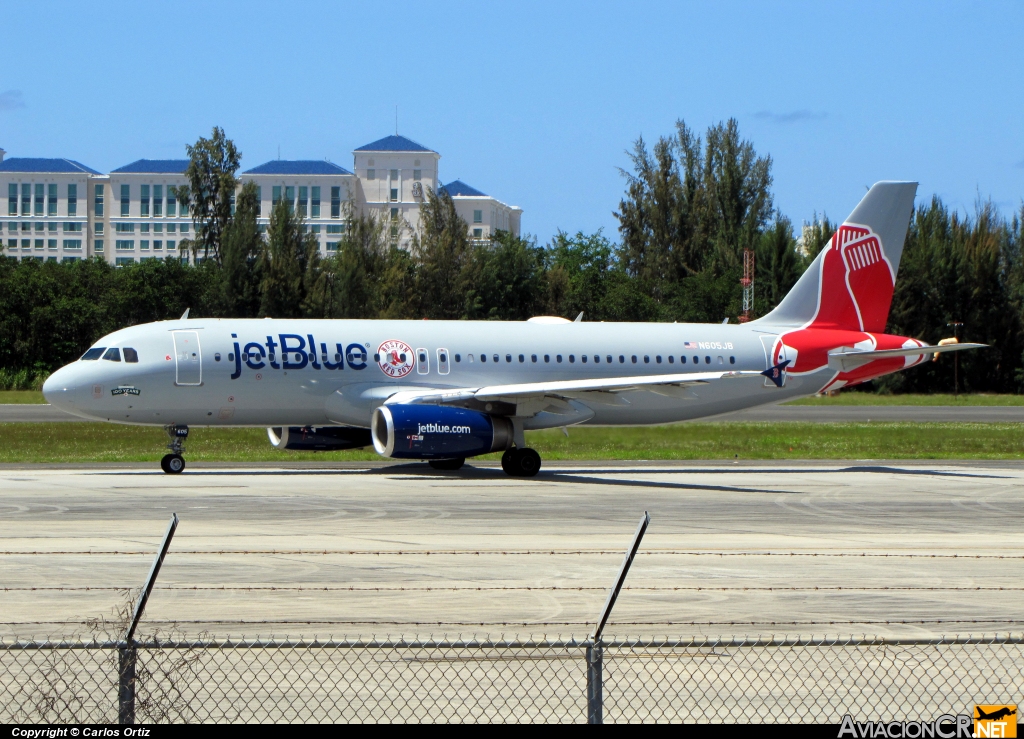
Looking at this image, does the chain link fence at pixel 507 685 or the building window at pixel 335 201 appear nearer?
the chain link fence at pixel 507 685

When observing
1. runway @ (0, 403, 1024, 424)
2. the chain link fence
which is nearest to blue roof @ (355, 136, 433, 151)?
runway @ (0, 403, 1024, 424)

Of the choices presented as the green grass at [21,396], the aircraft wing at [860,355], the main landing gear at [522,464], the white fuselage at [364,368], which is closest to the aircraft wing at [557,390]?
the white fuselage at [364,368]

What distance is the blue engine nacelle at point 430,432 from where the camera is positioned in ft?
99.5

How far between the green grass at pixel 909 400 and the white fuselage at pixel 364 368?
4198 cm

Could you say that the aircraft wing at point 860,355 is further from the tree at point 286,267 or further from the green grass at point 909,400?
the tree at point 286,267

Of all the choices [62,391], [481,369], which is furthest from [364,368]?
[62,391]

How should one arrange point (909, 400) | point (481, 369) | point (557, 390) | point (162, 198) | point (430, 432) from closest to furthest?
point (430, 432), point (557, 390), point (481, 369), point (909, 400), point (162, 198)

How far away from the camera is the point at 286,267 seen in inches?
3477

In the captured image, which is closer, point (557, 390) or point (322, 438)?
point (557, 390)

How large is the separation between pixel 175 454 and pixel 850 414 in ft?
139

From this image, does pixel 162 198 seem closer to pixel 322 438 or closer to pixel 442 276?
pixel 442 276

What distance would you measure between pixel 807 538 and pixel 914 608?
6558 millimetres

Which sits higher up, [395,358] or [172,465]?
[395,358]

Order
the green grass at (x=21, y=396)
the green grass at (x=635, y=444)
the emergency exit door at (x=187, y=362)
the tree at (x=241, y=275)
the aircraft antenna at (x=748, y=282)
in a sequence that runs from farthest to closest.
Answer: the aircraft antenna at (x=748, y=282)
the tree at (x=241, y=275)
the green grass at (x=21, y=396)
the green grass at (x=635, y=444)
the emergency exit door at (x=187, y=362)
